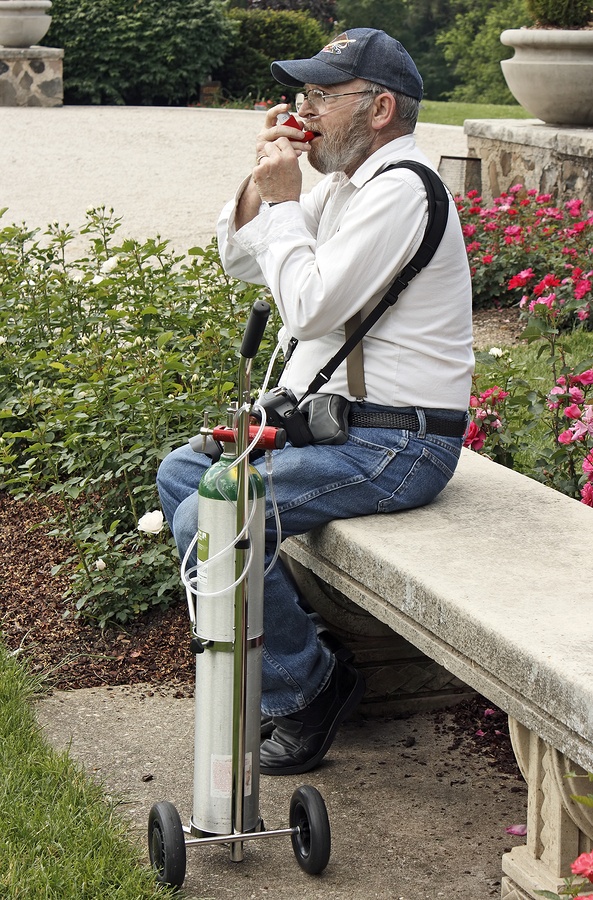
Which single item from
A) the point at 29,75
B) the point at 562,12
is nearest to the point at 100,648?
the point at 562,12

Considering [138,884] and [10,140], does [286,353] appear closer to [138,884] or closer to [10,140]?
[138,884]

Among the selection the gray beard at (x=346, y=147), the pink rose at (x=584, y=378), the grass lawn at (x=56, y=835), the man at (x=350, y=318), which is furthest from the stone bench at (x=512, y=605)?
the gray beard at (x=346, y=147)

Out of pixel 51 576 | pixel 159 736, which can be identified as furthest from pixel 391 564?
pixel 51 576

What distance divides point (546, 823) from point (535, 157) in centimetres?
691

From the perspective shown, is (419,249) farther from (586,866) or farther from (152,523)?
(586,866)

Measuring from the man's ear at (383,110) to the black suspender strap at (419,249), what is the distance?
15 cm

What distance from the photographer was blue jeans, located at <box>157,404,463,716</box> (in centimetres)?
275

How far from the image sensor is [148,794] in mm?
2830

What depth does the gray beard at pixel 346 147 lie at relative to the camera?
285 cm

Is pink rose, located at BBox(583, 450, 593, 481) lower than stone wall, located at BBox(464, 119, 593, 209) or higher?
higher

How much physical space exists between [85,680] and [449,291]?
4.97 ft

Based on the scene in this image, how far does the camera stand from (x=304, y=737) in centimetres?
296

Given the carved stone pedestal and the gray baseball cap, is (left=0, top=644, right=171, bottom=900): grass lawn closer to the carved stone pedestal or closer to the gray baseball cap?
the carved stone pedestal

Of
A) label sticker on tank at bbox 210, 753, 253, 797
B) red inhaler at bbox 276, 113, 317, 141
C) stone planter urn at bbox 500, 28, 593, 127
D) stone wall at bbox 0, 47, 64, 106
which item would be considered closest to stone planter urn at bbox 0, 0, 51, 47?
stone wall at bbox 0, 47, 64, 106
